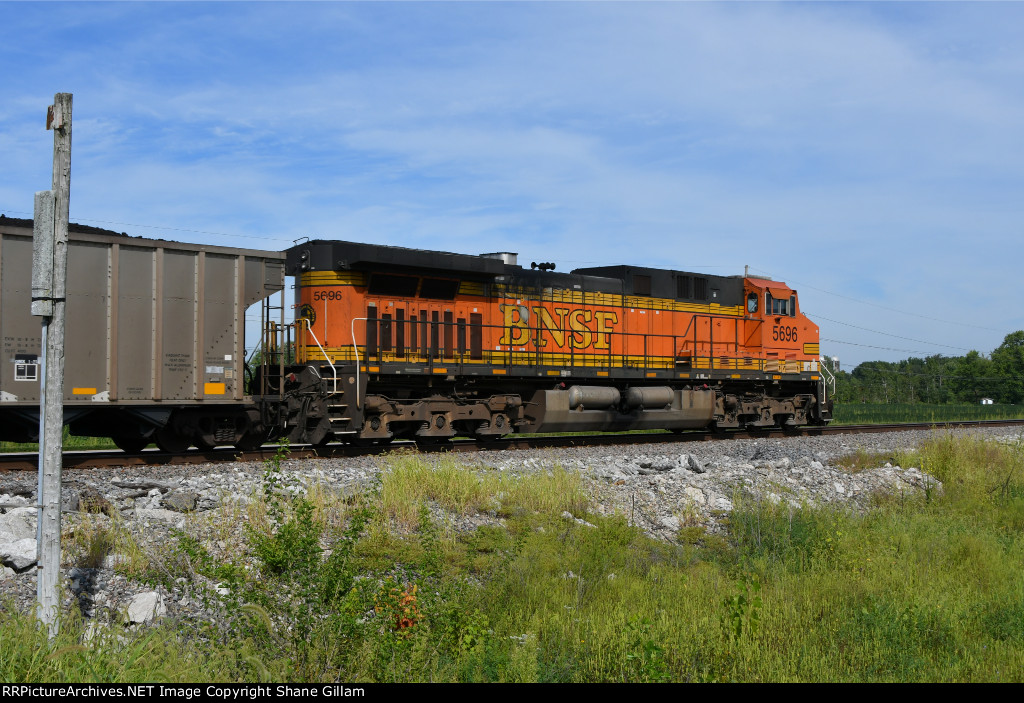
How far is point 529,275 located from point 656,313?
3978mm

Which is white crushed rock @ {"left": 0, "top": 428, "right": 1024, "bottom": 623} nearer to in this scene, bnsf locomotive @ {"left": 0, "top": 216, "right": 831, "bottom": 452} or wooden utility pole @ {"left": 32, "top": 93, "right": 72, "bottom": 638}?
wooden utility pole @ {"left": 32, "top": 93, "right": 72, "bottom": 638}

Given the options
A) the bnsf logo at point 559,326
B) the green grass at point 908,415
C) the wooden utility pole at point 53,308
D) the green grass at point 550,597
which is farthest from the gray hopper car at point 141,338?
the green grass at point 908,415

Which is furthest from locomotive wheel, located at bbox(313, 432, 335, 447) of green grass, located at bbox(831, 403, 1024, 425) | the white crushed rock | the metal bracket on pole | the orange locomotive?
green grass, located at bbox(831, 403, 1024, 425)

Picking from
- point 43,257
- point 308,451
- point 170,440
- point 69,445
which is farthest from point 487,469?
point 69,445

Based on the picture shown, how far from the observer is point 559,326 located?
18.2 metres

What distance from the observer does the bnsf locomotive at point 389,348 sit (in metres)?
11.6

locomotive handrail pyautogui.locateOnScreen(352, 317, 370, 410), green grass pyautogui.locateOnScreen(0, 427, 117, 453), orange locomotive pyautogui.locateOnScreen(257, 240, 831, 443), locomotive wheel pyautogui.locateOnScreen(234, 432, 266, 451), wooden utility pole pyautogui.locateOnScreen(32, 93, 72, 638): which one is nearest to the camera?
wooden utility pole pyautogui.locateOnScreen(32, 93, 72, 638)

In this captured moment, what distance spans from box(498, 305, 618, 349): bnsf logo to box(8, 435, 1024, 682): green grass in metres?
7.44

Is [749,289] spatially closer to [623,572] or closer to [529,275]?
[529,275]

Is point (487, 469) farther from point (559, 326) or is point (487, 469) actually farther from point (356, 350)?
point (559, 326)

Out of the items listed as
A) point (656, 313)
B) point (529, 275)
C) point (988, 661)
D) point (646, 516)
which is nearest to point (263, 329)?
point (529, 275)

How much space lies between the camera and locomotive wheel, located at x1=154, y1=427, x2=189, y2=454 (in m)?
13.0

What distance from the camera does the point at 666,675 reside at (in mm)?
5469

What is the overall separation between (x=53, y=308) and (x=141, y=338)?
268 inches
